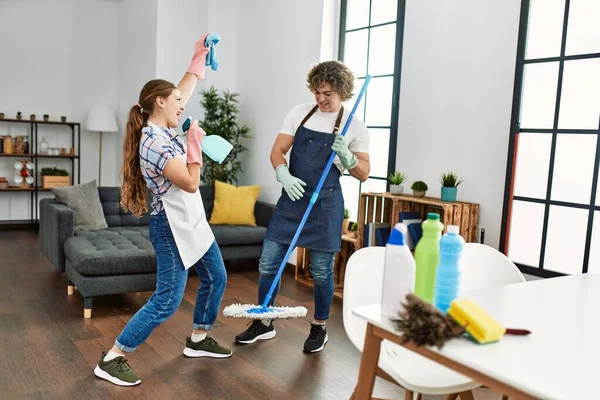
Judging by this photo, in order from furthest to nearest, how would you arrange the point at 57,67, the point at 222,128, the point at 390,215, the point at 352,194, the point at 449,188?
1. the point at 57,67
2. the point at 222,128
3. the point at 352,194
4. the point at 390,215
5. the point at 449,188

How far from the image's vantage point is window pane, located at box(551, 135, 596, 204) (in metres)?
2.98

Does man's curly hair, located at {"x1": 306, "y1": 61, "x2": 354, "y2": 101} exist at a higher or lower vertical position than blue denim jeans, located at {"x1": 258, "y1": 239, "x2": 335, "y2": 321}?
higher

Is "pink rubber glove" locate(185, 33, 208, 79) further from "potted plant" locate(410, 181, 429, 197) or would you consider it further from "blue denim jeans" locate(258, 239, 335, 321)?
"potted plant" locate(410, 181, 429, 197)

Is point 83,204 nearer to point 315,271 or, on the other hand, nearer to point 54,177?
point 315,271

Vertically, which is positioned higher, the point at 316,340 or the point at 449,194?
the point at 449,194

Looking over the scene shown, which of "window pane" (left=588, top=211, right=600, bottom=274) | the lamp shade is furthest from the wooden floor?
the lamp shade

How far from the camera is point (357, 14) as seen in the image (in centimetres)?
461

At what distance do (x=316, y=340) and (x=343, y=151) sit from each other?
1053mm

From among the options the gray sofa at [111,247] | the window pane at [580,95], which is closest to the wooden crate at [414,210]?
the window pane at [580,95]

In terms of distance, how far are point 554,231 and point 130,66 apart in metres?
5.11

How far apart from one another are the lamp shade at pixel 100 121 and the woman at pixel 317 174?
13.9 ft

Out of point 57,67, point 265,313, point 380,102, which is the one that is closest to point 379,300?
point 265,313

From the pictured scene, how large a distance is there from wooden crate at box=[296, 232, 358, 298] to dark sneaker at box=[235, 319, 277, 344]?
85 centimetres

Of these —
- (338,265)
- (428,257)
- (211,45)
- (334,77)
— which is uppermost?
(211,45)
